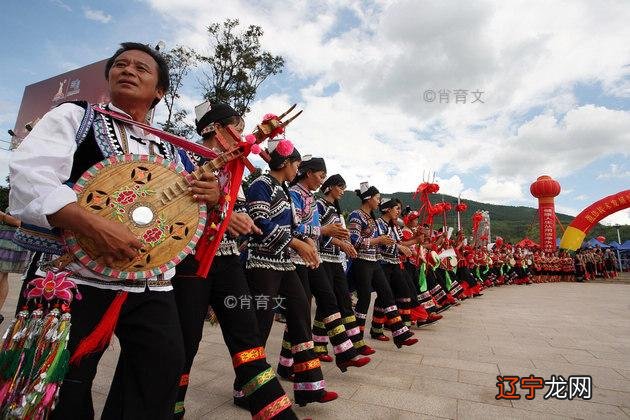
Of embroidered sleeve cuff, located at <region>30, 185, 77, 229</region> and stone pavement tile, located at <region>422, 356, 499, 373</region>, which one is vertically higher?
embroidered sleeve cuff, located at <region>30, 185, 77, 229</region>

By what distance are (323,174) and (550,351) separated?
3.81 m

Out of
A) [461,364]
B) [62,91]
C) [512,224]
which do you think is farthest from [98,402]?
[512,224]

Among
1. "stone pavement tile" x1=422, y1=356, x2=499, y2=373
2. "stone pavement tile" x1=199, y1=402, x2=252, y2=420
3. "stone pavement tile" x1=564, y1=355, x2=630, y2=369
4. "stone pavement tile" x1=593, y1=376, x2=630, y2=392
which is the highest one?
"stone pavement tile" x1=422, y1=356, x2=499, y2=373

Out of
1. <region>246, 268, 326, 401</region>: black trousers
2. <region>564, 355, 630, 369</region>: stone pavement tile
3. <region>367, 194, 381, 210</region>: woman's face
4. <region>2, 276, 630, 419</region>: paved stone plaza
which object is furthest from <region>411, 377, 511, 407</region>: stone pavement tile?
<region>367, 194, 381, 210</region>: woman's face

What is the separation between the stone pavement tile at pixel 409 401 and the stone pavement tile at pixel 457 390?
0.12 m

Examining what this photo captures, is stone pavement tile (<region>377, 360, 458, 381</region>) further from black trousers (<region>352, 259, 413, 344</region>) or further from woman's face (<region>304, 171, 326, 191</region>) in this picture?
woman's face (<region>304, 171, 326, 191</region>)

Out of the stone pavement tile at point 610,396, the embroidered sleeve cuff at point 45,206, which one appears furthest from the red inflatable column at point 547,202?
the embroidered sleeve cuff at point 45,206

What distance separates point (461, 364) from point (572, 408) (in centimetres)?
131

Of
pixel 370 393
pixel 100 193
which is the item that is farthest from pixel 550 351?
pixel 100 193

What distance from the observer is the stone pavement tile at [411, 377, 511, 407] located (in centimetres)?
325

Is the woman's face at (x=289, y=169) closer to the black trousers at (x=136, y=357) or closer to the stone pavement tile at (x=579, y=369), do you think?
the black trousers at (x=136, y=357)

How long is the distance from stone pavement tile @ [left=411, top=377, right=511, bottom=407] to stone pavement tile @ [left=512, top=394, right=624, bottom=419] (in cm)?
17

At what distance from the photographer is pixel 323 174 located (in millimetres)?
4043

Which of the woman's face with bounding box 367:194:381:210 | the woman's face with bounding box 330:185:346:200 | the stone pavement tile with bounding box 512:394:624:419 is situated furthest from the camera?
the woman's face with bounding box 367:194:381:210
